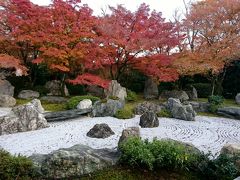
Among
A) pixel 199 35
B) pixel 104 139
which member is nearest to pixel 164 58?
pixel 199 35

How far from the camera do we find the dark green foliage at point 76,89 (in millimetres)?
23120

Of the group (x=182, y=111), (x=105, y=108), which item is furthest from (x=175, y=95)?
(x=105, y=108)

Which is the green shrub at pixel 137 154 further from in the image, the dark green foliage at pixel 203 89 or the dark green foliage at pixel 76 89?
the dark green foliage at pixel 203 89

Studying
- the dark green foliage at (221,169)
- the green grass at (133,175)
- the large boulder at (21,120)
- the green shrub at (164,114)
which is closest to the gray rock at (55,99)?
the large boulder at (21,120)

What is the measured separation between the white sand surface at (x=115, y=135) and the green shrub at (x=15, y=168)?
2.79 metres

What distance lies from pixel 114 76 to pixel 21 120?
1066 centimetres

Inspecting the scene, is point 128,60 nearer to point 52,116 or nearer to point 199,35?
Result: point 199,35

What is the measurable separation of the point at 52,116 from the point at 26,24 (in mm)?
7266

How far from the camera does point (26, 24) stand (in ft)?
61.5

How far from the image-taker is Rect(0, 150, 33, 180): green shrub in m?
5.97

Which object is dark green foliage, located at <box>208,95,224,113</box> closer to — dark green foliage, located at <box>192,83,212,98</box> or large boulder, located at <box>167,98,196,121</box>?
large boulder, located at <box>167,98,196,121</box>

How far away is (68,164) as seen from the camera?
649 cm

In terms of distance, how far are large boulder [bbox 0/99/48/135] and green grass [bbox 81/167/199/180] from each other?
6430mm

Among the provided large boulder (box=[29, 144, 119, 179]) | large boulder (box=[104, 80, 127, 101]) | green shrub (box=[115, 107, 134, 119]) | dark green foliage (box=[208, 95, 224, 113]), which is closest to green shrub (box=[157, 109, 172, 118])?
green shrub (box=[115, 107, 134, 119])
